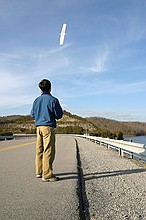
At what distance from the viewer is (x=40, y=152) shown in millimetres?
6699

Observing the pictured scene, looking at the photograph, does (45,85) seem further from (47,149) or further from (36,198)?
(36,198)

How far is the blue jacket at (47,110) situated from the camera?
6.47 metres

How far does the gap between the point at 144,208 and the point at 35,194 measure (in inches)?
72.6

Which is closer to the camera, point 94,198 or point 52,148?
point 94,198

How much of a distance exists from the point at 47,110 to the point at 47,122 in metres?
0.26

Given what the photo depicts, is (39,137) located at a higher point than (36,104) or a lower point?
lower

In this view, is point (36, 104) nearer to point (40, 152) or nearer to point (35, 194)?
point (40, 152)

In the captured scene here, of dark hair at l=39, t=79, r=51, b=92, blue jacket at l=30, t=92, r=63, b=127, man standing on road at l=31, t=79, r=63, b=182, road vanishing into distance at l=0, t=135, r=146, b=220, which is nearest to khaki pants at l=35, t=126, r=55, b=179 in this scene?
man standing on road at l=31, t=79, r=63, b=182

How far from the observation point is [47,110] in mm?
6480

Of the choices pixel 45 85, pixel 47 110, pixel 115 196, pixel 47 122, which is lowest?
pixel 115 196

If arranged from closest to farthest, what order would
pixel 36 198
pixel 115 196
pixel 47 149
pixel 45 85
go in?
pixel 36 198 → pixel 115 196 → pixel 47 149 → pixel 45 85

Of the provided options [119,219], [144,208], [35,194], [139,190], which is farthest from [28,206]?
[139,190]

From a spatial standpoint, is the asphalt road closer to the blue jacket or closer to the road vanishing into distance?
the road vanishing into distance

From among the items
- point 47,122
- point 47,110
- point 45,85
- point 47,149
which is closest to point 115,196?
point 47,149
